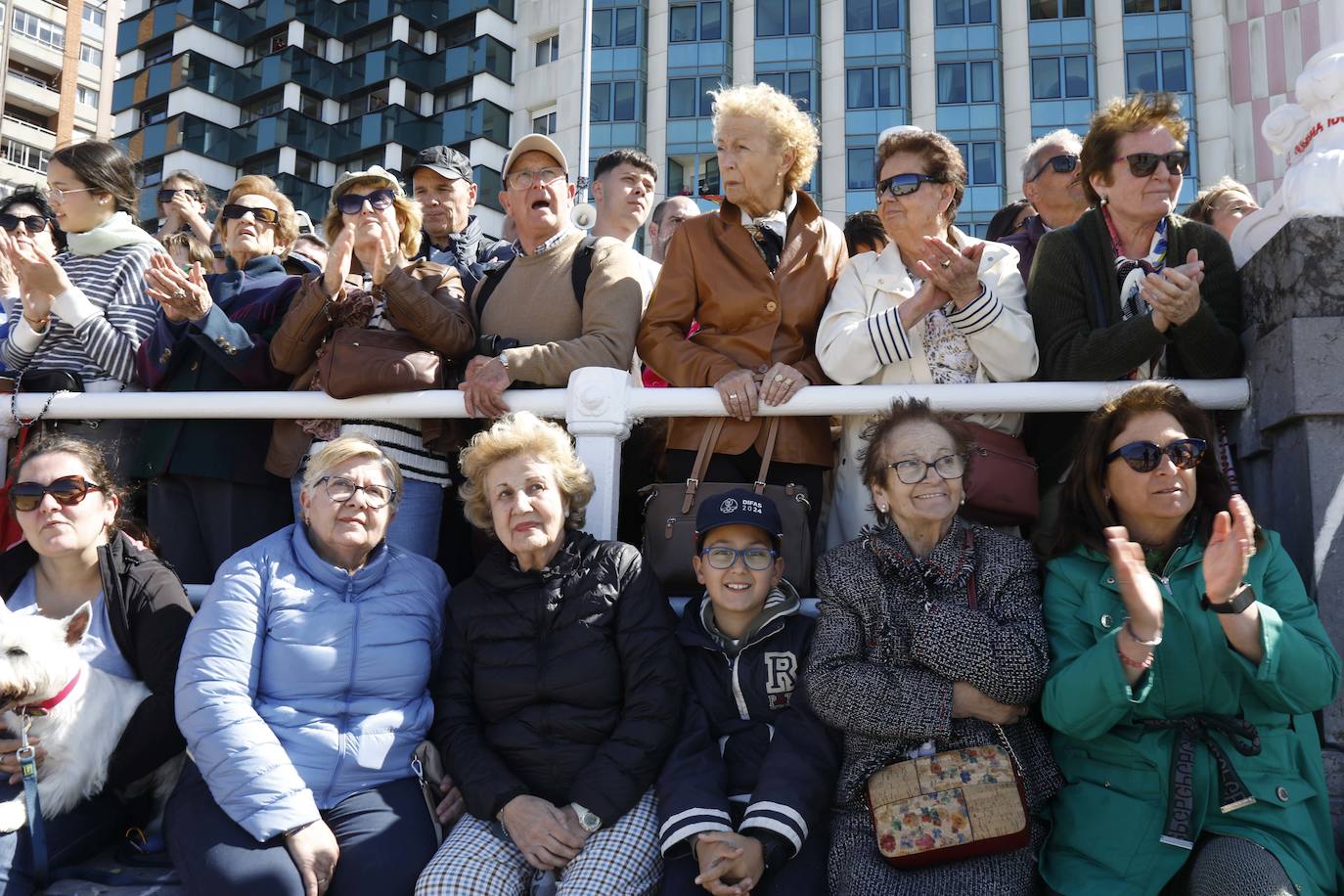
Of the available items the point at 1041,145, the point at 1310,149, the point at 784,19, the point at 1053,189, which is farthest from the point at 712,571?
the point at 784,19

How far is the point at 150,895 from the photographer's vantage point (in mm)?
3113

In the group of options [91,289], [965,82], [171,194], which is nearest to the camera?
[91,289]

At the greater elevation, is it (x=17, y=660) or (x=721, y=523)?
(x=721, y=523)

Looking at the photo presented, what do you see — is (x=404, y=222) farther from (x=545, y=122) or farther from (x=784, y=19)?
(x=545, y=122)

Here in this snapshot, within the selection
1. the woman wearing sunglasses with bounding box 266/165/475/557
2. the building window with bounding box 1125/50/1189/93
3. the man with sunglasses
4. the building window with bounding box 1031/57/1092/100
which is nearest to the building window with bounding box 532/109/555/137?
the building window with bounding box 1031/57/1092/100

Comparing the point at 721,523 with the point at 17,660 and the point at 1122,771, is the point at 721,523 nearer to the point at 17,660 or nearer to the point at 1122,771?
the point at 1122,771

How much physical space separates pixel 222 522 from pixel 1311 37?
18.0m

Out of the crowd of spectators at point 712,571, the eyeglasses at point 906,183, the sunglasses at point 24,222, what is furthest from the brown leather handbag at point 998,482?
the sunglasses at point 24,222

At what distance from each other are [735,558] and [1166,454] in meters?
1.26

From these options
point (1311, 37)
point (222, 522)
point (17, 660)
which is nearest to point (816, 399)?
point (222, 522)

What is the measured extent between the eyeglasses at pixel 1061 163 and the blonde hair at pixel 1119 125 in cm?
123

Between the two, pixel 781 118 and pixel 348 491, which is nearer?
pixel 348 491

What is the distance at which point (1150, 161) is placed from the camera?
144 inches

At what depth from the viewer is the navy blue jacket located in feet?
9.95
